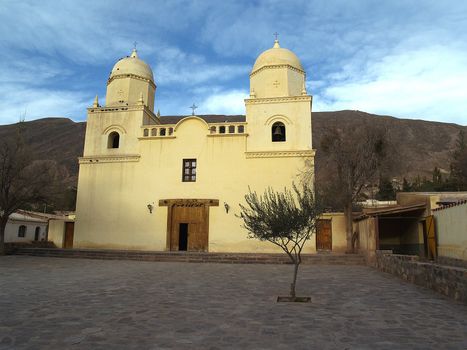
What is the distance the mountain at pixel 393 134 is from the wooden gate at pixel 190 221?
184 feet

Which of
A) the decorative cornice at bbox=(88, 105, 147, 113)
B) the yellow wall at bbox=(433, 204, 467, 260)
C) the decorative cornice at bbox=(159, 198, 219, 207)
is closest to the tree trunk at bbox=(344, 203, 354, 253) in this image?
the yellow wall at bbox=(433, 204, 467, 260)

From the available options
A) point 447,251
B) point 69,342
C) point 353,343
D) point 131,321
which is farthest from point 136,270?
point 447,251

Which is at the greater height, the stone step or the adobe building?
the adobe building

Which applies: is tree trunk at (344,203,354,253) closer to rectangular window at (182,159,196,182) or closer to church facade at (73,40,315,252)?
church facade at (73,40,315,252)

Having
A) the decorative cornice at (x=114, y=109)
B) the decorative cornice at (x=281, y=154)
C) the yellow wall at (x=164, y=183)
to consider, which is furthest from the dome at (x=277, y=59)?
the decorative cornice at (x=114, y=109)

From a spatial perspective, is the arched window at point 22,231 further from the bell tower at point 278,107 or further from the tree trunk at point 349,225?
the tree trunk at point 349,225

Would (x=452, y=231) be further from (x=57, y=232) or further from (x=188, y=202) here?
(x=57, y=232)

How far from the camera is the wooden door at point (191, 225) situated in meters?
20.7

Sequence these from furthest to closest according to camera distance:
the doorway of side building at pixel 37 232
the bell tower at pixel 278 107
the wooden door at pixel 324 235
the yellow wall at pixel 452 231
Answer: the doorway of side building at pixel 37 232 → the wooden door at pixel 324 235 → the bell tower at pixel 278 107 → the yellow wall at pixel 452 231

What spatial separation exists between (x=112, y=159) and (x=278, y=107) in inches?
417

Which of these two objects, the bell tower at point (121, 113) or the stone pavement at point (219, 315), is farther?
the bell tower at point (121, 113)

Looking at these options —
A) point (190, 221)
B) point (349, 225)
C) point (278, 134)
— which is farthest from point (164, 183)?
point (349, 225)

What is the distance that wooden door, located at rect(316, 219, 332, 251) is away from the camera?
22.4 metres

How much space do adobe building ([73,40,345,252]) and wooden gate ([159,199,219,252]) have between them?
6cm
